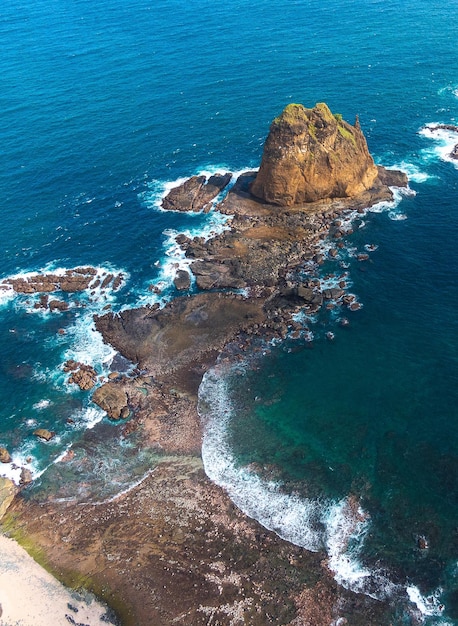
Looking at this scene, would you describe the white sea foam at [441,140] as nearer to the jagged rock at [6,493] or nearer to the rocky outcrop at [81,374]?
the rocky outcrop at [81,374]

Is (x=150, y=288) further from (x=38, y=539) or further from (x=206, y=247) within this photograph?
(x=38, y=539)

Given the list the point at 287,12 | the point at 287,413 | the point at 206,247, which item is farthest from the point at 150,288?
the point at 287,12

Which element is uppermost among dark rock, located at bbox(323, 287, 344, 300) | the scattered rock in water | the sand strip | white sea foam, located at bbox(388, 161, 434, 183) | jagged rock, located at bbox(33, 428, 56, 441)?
white sea foam, located at bbox(388, 161, 434, 183)

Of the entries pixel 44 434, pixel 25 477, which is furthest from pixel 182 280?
pixel 25 477

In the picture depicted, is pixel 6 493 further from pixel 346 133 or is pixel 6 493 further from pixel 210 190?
pixel 346 133

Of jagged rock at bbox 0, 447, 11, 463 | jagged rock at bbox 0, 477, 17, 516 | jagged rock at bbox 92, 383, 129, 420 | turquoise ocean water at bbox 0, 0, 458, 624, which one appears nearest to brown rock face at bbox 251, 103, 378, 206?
turquoise ocean water at bbox 0, 0, 458, 624

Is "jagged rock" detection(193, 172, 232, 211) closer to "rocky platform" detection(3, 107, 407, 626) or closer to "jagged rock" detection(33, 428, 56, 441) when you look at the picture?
"rocky platform" detection(3, 107, 407, 626)
